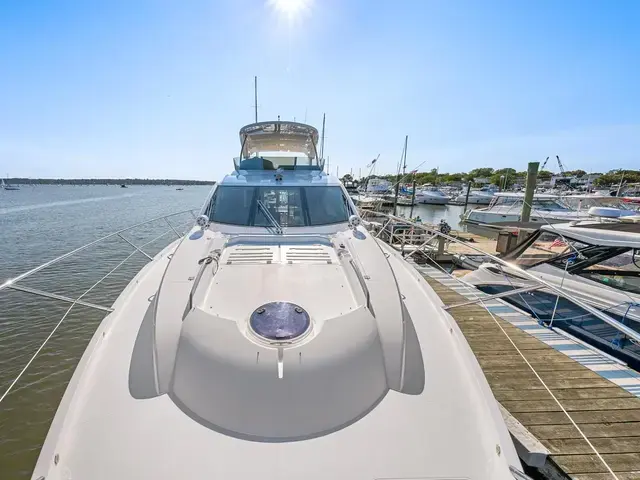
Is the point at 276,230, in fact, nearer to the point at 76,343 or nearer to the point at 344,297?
the point at 344,297

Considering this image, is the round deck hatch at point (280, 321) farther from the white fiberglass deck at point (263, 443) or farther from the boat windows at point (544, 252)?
the boat windows at point (544, 252)

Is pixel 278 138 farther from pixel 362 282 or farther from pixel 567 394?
pixel 567 394

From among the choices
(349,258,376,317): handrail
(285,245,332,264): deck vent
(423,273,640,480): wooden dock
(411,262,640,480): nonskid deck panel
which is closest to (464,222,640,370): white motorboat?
(411,262,640,480): nonskid deck panel

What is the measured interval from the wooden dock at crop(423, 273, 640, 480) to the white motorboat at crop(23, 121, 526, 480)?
167 cm

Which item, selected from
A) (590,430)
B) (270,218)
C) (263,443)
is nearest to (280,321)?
(263,443)

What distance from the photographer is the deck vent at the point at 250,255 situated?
282 cm

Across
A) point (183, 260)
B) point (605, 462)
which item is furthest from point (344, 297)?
point (605, 462)

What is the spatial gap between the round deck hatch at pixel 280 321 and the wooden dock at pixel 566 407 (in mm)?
2807

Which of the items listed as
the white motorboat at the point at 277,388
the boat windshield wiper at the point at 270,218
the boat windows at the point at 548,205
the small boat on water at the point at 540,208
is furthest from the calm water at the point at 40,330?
the boat windows at the point at 548,205

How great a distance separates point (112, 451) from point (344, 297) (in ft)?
5.30

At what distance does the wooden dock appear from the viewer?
2.75 m

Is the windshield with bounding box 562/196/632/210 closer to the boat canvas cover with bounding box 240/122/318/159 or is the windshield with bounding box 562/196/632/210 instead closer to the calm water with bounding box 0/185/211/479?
the boat canvas cover with bounding box 240/122/318/159

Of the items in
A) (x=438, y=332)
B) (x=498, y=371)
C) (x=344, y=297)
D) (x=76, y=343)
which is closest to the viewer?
(x=344, y=297)

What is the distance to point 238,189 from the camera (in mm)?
4137
